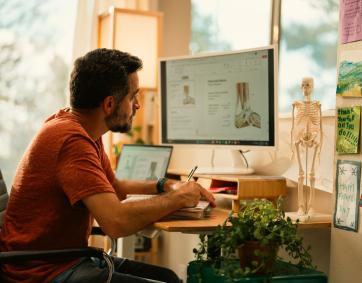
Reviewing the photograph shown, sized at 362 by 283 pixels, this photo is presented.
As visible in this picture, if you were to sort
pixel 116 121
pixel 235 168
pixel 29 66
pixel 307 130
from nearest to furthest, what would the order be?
pixel 116 121 → pixel 307 130 → pixel 235 168 → pixel 29 66

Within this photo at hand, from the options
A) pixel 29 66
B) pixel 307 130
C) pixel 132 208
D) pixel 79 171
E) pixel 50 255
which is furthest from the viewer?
pixel 29 66

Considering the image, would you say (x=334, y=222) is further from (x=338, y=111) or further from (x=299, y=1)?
(x=299, y=1)

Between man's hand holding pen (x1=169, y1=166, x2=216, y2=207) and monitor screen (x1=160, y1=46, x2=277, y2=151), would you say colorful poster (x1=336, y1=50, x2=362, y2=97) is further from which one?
man's hand holding pen (x1=169, y1=166, x2=216, y2=207)

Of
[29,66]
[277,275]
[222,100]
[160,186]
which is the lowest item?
[277,275]

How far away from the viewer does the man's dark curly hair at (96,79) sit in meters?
2.03

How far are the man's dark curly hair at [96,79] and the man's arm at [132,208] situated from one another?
38 cm

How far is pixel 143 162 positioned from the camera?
2.88 metres

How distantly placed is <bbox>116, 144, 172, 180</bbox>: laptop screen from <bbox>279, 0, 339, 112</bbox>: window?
60 centimetres

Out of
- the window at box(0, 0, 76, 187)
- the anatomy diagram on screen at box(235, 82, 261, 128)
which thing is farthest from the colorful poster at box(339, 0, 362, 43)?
the window at box(0, 0, 76, 187)

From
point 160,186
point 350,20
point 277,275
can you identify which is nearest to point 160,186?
point 160,186

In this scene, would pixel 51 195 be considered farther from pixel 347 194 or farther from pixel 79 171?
pixel 347 194

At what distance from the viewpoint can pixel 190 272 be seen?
206cm

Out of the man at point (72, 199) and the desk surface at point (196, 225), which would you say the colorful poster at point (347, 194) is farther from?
the man at point (72, 199)

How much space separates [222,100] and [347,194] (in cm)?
79
